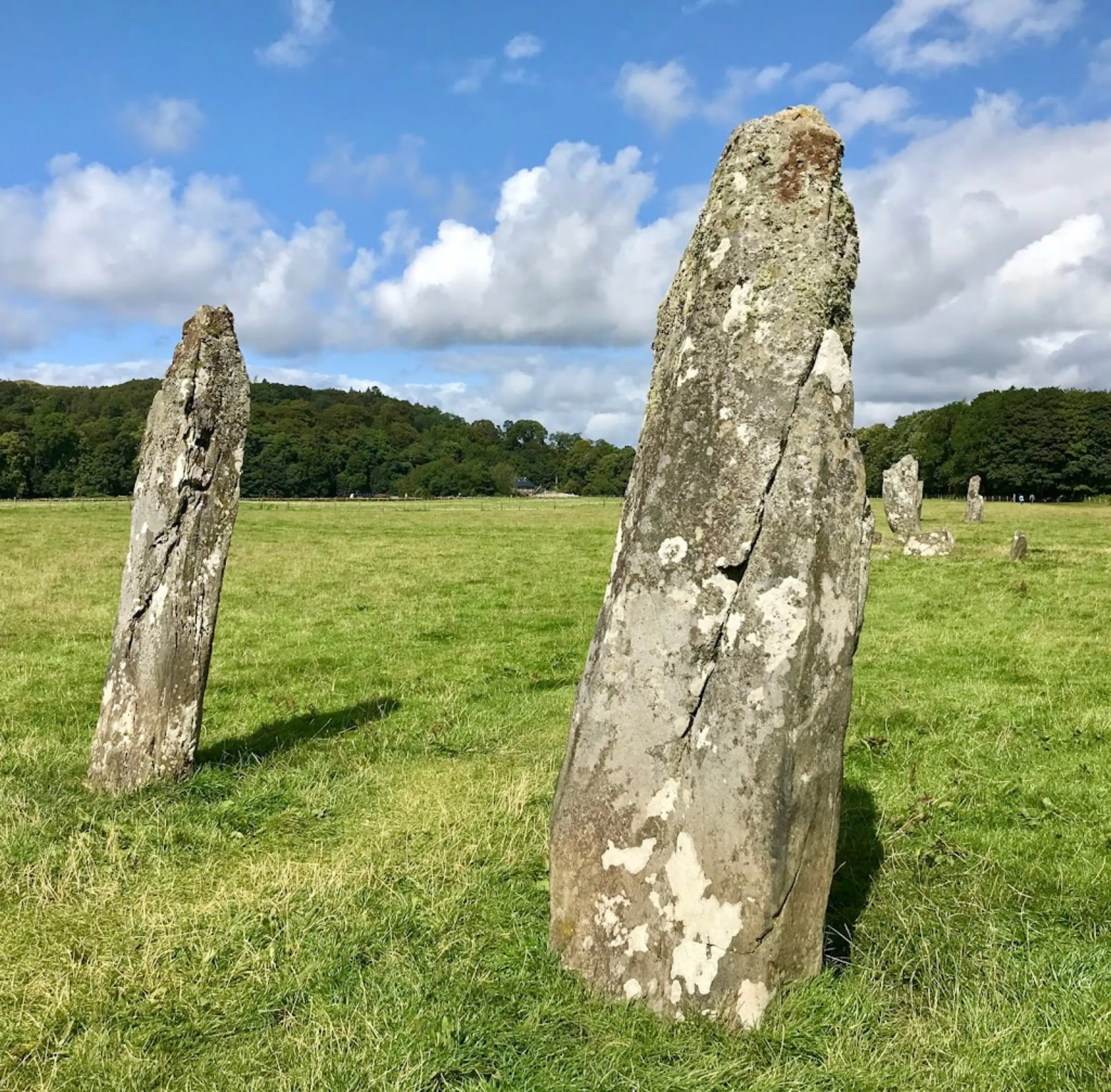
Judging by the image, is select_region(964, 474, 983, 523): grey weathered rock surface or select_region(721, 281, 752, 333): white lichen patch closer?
select_region(721, 281, 752, 333): white lichen patch

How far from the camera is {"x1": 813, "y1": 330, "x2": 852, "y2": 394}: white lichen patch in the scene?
14.5ft

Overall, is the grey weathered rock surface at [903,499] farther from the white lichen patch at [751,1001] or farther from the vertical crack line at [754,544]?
the white lichen patch at [751,1001]

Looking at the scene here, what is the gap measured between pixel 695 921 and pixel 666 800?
0.59 metres

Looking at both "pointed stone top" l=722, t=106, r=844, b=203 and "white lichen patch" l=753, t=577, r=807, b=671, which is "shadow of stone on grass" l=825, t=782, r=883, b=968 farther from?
"pointed stone top" l=722, t=106, r=844, b=203

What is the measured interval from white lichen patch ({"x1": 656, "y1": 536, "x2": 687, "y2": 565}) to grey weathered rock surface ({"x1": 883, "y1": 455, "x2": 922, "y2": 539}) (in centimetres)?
2727

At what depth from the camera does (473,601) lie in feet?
67.3

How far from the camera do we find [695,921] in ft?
14.3

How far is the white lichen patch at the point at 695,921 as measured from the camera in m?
4.29

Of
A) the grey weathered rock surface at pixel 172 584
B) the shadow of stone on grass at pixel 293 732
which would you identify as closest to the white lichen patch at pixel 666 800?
the grey weathered rock surface at pixel 172 584

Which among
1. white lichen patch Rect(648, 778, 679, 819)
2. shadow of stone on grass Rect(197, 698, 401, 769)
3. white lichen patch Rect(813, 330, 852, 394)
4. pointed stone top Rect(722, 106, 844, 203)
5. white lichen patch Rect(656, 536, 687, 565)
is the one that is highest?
pointed stone top Rect(722, 106, 844, 203)

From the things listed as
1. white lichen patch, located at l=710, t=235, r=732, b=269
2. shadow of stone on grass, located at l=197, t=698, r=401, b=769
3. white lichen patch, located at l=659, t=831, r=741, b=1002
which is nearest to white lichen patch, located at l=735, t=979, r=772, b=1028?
white lichen patch, located at l=659, t=831, r=741, b=1002

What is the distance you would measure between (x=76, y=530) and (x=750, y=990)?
139 feet

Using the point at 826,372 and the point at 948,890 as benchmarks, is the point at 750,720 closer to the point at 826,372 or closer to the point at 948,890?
the point at 826,372

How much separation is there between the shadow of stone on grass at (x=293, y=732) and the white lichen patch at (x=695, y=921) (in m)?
5.34
